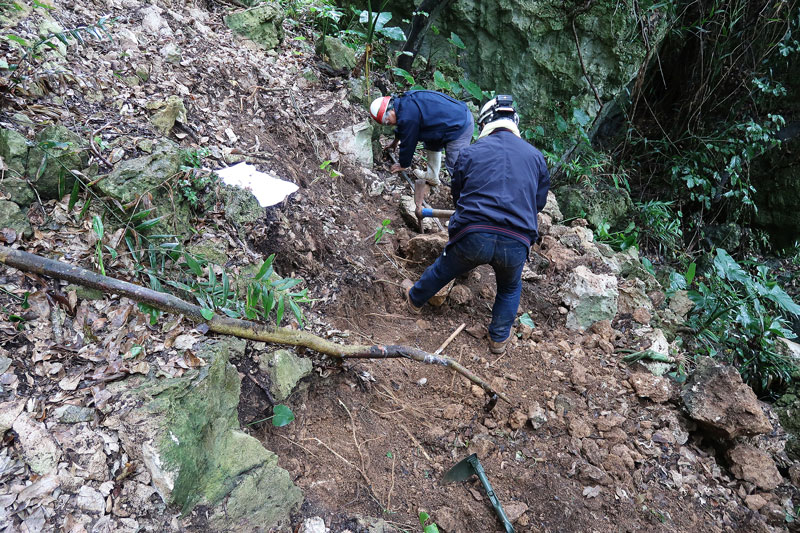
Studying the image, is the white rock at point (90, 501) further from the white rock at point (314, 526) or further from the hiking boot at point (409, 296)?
the hiking boot at point (409, 296)

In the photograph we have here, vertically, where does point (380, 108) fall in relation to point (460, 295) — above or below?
above

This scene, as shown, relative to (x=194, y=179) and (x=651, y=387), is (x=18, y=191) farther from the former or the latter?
(x=651, y=387)

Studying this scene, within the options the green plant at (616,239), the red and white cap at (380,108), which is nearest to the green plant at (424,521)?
the red and white cap at (380,108)

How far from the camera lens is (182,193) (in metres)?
2.84

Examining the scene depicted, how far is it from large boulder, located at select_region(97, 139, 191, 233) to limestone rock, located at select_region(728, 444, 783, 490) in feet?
12.4

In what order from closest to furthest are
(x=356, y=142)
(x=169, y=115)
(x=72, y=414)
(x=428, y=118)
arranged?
(x=72, y=414) → (x=169, y=115) → (x=428, y=118) → (x=356, y=142)

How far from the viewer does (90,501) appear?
1.65 metres

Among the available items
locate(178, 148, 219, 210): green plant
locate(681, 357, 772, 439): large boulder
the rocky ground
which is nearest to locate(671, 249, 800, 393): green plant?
the rocky ground

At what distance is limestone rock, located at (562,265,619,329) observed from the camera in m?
3.69

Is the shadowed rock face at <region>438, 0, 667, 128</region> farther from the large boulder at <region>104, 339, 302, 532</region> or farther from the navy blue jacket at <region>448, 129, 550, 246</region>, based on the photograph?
the large boulder at <region>104, 339, 302, 532</region>

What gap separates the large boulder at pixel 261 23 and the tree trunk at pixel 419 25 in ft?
5.13

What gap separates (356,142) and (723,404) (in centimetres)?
378

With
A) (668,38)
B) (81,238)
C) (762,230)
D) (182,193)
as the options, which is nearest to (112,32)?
(182,193)

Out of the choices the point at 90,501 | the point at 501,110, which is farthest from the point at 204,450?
the point at 501,110
